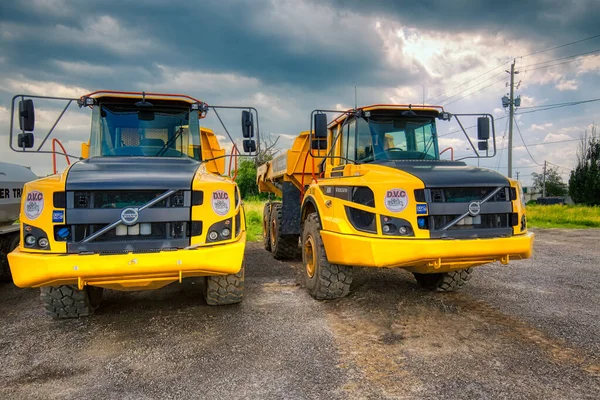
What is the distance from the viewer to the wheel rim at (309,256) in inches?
228

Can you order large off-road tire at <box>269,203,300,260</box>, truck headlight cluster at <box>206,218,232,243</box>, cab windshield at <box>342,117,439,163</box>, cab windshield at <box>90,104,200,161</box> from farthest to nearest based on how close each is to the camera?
large off-road tire at <box>269,203,300,260</box> < cab windshield at <box>342,117,439,163</box> < cab windshield at <box>90,104,200,161</box> < truck headlight cluster at <box>206,218,232,243</box>

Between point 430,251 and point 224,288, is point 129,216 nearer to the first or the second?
point 224,288

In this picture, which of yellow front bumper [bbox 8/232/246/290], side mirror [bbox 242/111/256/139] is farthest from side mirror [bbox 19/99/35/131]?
side mirror [bbox 242/111/256/139]

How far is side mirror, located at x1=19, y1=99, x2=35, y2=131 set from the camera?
198 inches

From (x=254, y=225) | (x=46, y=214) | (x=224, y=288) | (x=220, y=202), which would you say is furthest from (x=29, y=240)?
(x=254, y=225)

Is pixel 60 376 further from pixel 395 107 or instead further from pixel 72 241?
pixel 395 107

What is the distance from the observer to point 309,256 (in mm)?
6035

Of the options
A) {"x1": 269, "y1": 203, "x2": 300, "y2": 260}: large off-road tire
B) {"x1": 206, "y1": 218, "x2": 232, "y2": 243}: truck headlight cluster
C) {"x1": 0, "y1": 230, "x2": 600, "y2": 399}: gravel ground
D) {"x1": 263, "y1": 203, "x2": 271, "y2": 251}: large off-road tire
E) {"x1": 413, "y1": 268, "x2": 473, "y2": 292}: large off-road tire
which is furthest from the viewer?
{"x1": 263, "y1": 203, "x2": 271, "y2": 251}: large off-road tire

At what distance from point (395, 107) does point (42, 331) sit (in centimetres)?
478

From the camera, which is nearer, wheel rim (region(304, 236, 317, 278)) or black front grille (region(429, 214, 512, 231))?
black front grille (region(429, 214, 512, 231))

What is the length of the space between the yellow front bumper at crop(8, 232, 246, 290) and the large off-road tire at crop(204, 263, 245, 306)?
0.72 m

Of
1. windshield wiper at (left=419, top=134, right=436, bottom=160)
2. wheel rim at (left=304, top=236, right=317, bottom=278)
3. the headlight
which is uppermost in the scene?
windshield wiper at (left=419, top=134, right=436, bottom=160)

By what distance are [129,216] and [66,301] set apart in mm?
1381

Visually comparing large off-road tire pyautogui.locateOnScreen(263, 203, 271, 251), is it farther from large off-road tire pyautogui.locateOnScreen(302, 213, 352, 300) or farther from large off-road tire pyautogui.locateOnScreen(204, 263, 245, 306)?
large off-road tire pyautogui.locateOnScreen(204, 263, 245, 306)
